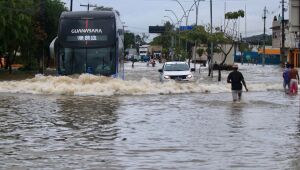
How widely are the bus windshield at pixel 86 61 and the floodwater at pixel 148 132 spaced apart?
217cm

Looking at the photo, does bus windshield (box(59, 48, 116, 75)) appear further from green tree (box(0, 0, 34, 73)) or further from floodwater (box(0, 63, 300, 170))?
green tree (box(0, 0, 34, 73))

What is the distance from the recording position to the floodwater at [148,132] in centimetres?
1155

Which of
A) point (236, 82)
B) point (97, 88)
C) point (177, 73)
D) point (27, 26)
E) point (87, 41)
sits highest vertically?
point (27, 26)

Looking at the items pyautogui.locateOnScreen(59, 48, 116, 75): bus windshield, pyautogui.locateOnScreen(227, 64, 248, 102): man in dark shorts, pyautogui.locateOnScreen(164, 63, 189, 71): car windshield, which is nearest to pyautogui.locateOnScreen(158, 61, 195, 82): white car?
pyautogui.locateOnScreen(164, 63, 189, 71): car windshield

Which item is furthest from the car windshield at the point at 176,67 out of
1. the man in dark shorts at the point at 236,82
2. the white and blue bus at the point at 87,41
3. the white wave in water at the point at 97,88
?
the man in dark shorts at the point at 236,82

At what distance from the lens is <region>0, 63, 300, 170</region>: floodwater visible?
1155 centimetres

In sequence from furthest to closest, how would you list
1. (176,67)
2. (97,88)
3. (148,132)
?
(176,67), (97,88), (148,132)

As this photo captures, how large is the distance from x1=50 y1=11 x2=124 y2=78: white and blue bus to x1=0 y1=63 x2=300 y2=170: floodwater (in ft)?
7.37

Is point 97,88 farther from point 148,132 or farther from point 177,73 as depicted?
point 148,132

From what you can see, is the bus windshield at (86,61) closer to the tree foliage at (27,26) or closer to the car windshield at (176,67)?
the car windshield at (176,67)

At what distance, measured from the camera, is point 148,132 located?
15.7 metres

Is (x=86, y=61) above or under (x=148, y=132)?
above

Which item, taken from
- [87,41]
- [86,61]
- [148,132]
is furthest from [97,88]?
[148,132]

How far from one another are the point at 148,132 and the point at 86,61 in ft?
55.5
